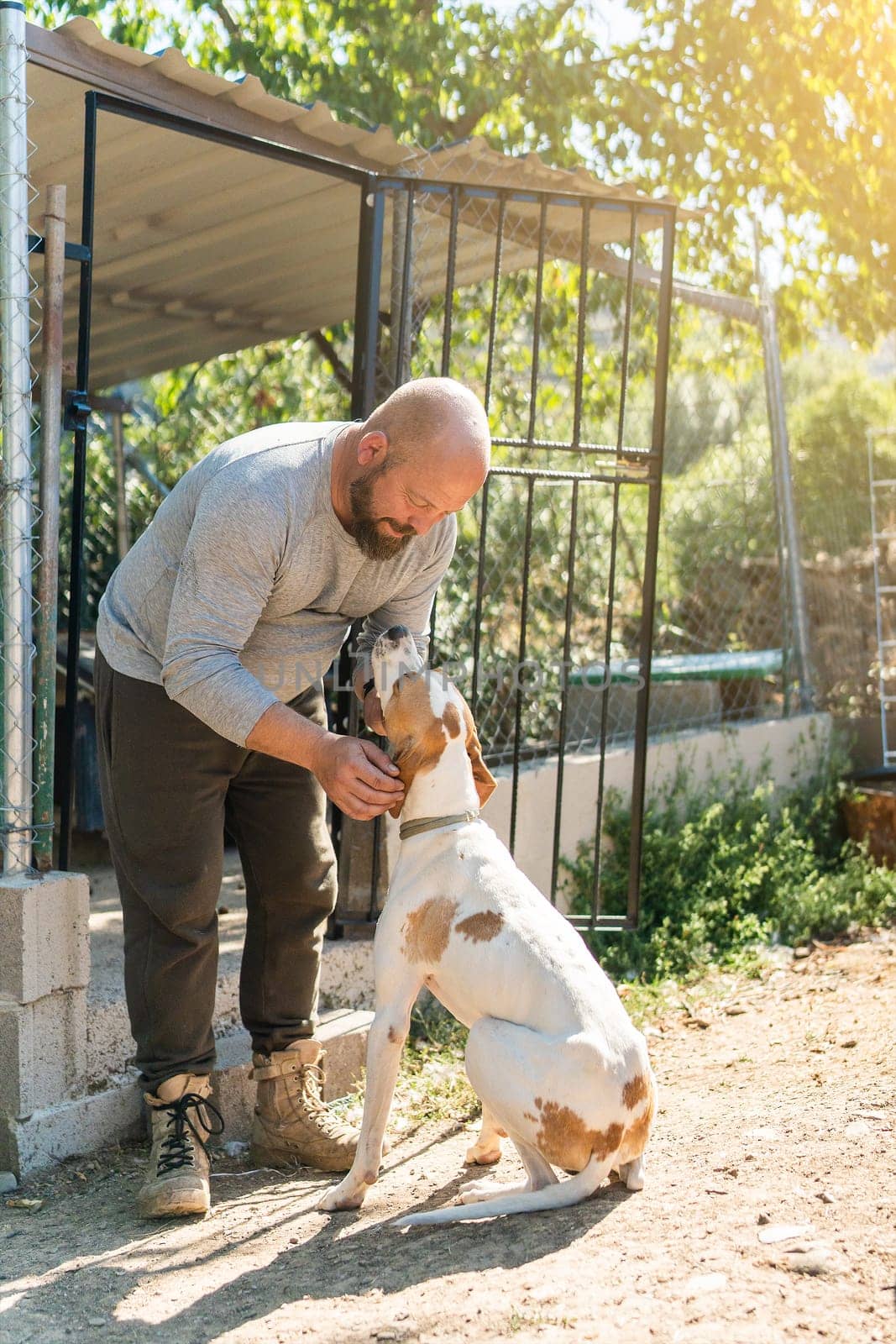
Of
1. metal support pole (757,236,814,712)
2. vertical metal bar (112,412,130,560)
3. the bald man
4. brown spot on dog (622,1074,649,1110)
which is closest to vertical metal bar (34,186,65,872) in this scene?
the bald man

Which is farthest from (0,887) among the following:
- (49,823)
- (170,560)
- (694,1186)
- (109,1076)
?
(694,1186)

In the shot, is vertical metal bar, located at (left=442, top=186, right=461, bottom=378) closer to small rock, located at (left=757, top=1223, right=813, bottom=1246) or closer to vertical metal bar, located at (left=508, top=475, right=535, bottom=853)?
vertical metal bar, located at (left=508, top=475, right=535, bottom=853)

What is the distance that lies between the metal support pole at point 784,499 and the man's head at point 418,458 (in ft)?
17.5

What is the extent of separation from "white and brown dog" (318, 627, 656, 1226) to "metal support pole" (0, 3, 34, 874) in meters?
1.05

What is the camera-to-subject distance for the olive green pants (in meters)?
3.27

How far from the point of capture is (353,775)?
9.62 feet

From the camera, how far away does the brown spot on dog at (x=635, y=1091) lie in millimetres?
2895

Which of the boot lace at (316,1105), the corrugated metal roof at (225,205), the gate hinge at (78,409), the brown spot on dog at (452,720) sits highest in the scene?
the corrugated metal roof at (225,205)

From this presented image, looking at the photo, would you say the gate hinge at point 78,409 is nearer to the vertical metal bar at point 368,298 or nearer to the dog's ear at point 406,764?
the vertical metal bar at point 368,298

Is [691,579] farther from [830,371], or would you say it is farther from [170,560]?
[830,371]

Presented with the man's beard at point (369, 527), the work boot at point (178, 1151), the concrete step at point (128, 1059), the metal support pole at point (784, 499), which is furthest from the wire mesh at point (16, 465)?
the metal support pole at point (784, 499)

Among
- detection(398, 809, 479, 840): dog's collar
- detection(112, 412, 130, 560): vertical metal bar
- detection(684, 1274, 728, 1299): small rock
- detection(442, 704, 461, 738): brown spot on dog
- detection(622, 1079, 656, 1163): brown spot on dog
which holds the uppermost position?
detection(112, 412, 130, 560): vertical metal bar

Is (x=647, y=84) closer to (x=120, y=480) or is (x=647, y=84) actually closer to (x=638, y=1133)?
(x=120, y=480)

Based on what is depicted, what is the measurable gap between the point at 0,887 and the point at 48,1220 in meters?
0.87
